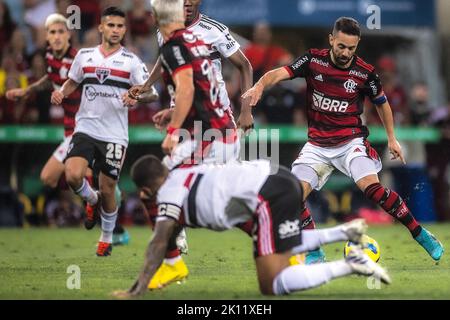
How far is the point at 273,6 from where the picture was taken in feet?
62.1

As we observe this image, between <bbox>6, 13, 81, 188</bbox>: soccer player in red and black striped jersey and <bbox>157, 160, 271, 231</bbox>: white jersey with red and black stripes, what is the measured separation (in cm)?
556

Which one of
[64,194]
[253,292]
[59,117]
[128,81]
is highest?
[128,81]

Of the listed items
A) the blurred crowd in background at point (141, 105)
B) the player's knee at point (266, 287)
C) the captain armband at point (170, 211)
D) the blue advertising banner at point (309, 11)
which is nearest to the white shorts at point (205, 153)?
the captain armband at point (170, 211)

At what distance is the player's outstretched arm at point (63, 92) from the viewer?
454 inches

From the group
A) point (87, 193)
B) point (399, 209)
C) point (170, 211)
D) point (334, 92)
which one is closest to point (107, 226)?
point (87, 193)

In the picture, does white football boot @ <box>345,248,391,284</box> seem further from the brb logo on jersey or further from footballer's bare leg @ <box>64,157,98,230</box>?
footballer's bare leg @ <box>64,157,98,230</box>

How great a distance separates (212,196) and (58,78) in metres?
6.14

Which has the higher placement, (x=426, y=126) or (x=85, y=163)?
(x=85, y=163)

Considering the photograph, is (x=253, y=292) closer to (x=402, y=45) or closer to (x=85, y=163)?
(x=85, y=163)

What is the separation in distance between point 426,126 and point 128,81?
8076 mm

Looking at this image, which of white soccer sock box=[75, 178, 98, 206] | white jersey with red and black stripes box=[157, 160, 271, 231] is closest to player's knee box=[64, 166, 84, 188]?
white soccer sock box=[75, 178, 98, 206]

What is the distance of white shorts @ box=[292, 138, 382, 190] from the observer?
1058 cm
